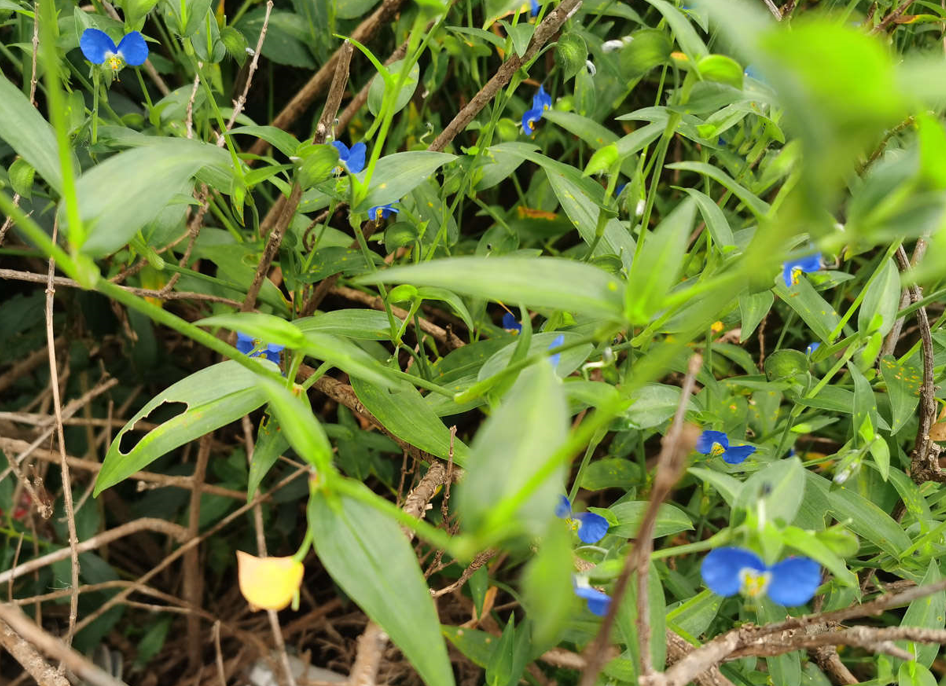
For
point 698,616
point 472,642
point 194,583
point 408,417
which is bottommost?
point 194,583

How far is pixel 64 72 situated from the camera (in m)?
0.99

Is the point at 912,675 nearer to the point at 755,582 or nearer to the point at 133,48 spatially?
the point at 755,582

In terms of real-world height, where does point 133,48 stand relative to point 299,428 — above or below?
above

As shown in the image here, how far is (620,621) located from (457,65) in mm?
1008

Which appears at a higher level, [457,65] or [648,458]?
[457,65]

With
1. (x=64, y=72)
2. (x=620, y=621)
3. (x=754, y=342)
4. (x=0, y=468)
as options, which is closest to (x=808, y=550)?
(x=620, y=621)

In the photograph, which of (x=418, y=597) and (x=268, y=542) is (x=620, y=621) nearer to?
(x=418, y=597)

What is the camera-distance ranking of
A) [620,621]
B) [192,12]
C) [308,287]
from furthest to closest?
[308,287]
[192,12]
[620,621]

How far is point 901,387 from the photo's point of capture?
0.98 metres

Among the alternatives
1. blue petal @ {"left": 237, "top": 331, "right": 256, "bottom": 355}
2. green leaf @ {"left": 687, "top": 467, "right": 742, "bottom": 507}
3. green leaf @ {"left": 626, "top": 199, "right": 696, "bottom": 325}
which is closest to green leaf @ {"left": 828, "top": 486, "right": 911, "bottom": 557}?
green leaf @ {"left": 687, "top": 467, "right": 742, "bottom": 507}

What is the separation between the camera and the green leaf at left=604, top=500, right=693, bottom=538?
2.80 feet

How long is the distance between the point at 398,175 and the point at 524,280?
356 mm

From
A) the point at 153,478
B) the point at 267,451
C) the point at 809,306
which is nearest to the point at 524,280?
the point at 267,451

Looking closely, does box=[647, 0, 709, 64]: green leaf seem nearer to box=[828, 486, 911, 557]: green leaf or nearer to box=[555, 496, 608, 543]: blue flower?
box=[555, 496, 608, 543]: blue flower
